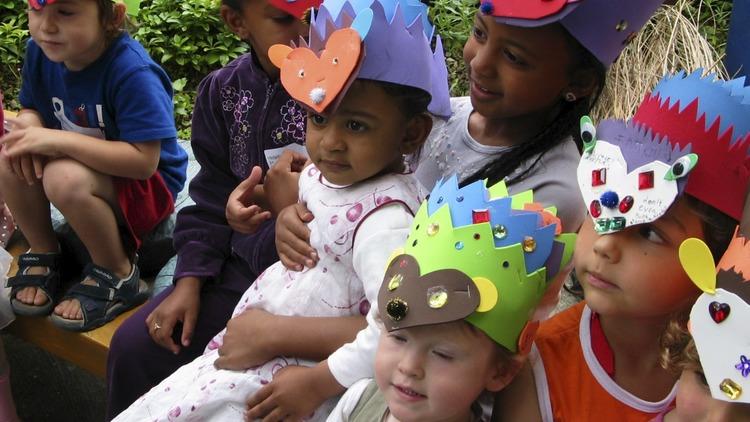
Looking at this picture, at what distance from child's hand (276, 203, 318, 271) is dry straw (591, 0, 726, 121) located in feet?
6.16

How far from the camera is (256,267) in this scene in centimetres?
214

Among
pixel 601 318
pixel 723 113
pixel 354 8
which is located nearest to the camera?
pixel 723 113

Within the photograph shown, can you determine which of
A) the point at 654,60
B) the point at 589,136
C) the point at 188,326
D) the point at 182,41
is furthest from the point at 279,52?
the point at 182,41

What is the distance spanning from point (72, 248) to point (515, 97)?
1623 millimetres

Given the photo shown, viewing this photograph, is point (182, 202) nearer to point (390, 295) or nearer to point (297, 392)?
point (297, 392)

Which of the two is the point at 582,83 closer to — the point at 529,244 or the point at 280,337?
the point at 529,244

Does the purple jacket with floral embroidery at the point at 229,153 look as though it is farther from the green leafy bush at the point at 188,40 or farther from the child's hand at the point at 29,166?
the green leafy bush at the point at 188,40

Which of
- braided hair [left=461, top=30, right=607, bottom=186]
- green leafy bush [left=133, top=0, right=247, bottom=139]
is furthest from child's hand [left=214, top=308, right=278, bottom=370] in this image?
green leafy bush [left=133, top=0, right=247, bottom=139]

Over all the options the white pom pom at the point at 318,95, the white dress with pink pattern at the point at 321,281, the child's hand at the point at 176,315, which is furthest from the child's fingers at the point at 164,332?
the white pom pom at the point at 318,95

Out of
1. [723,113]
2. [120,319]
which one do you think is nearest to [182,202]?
[120,319]

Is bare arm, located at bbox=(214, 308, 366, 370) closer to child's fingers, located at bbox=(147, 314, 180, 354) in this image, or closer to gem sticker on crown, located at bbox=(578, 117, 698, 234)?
child's fingers, located at bbox=(147, 314, 180, 354)

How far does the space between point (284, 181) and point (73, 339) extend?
0.95m

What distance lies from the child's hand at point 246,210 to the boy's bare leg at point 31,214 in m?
0.79

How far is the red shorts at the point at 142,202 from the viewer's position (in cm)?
245
